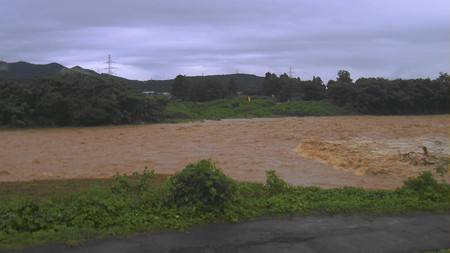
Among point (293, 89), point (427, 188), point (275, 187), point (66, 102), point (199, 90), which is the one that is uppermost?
point (293, 89)

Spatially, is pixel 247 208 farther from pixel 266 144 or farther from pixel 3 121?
pixel 3 121

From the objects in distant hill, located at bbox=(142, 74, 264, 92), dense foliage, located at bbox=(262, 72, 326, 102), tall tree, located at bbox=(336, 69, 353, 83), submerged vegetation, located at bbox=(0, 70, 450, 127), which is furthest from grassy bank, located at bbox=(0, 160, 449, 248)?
distant hill, located at bbox=(142, 74, 264, 92)

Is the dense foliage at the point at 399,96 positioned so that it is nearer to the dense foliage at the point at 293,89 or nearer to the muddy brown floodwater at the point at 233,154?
the dense foliage at the point at 293,89

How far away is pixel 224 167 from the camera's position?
14914 millimetres

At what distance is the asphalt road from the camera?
5238 mm

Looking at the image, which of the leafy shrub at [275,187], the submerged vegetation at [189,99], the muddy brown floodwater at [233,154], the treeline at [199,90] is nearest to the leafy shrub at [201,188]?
the leafy shrub at [275,187]

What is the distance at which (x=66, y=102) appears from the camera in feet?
92.5

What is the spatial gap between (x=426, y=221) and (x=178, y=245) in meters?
3.70

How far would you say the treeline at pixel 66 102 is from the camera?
2780cm

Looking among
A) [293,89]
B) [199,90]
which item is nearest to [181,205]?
[199,90]

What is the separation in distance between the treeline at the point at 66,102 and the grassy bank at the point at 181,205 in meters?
21.0

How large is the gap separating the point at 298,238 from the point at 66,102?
25338mm

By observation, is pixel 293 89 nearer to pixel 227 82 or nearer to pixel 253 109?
pixel 253 109

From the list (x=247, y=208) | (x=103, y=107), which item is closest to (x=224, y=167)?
(x=247, y=208)
